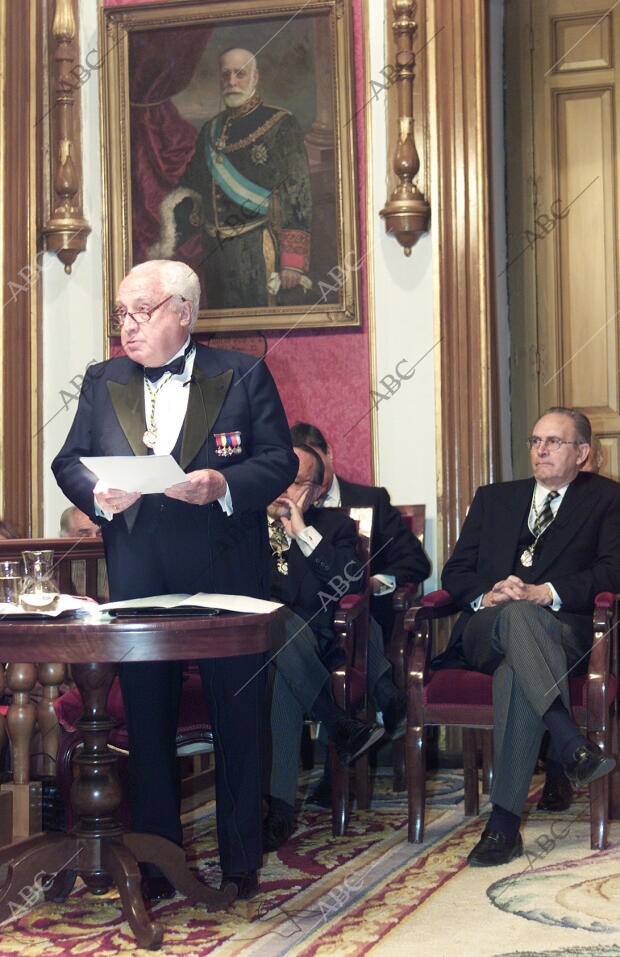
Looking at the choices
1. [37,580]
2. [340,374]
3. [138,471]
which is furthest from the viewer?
[340,374]

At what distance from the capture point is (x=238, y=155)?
5.95 meters

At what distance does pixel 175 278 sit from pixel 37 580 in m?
0.84

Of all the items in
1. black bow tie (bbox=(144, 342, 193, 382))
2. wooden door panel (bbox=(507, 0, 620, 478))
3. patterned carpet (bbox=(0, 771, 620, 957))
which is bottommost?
patterned carpet (bbox=(0, 771, 620, 957))

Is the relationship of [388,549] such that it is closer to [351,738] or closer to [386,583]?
[386,583]

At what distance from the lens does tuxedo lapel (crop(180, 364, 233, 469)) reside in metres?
3.39

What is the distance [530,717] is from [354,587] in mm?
984

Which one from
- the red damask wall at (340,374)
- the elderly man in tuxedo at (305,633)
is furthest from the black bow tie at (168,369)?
the red damask wall at (340,374)

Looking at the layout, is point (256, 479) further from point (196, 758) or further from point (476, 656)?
point (196, 758)

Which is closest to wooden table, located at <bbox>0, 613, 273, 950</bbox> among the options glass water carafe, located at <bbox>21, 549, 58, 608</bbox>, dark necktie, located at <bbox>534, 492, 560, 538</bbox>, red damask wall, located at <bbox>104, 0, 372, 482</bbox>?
glass water carafe, located at <bbox>21, 549, 58, 608</bbox>

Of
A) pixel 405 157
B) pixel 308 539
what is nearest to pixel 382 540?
pixel 308 539

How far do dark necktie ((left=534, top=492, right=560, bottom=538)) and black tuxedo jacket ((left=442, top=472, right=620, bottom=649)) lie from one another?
0.04m

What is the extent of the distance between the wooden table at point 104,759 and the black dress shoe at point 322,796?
62.6 inches

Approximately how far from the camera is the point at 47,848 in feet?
10.8

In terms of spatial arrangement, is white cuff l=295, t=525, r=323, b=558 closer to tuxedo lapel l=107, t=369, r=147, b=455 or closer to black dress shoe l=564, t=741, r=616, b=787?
black dress shoe l=564, t=741, r=616, b=787
